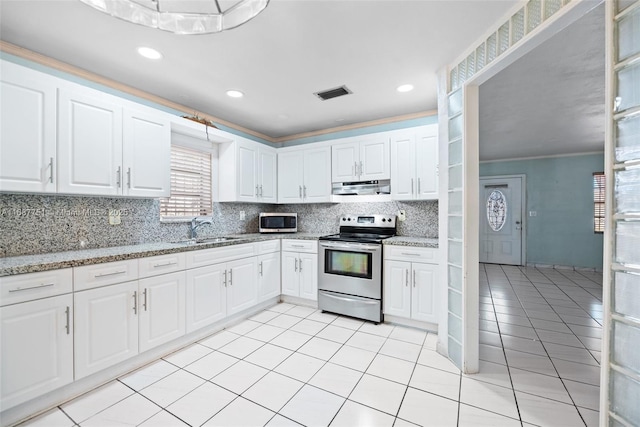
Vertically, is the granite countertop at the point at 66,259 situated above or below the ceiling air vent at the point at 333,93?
below

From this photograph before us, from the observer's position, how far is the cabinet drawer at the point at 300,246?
3469 mm

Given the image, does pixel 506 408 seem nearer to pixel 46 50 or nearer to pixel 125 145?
pixel 125 145

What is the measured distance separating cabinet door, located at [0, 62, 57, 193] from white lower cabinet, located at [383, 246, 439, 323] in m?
2.96

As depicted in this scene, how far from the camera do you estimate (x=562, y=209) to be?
5.80 m

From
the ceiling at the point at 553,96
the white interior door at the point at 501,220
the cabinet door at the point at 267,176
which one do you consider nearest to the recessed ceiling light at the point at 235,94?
the cabinet door at the point at 267,176

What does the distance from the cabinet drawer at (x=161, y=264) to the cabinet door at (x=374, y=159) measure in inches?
88.2

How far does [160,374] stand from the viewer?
6.84 feet

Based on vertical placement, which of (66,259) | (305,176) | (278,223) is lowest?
(66,259)

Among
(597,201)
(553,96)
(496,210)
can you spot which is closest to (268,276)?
(553,96)

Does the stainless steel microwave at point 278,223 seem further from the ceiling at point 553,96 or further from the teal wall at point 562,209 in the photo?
the teal wall at point 562,209

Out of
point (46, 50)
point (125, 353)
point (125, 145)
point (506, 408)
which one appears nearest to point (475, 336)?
point (506, 408)

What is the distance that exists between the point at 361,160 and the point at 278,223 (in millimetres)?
1474

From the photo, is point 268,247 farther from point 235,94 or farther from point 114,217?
point 235,94

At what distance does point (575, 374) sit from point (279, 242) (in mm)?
3049
